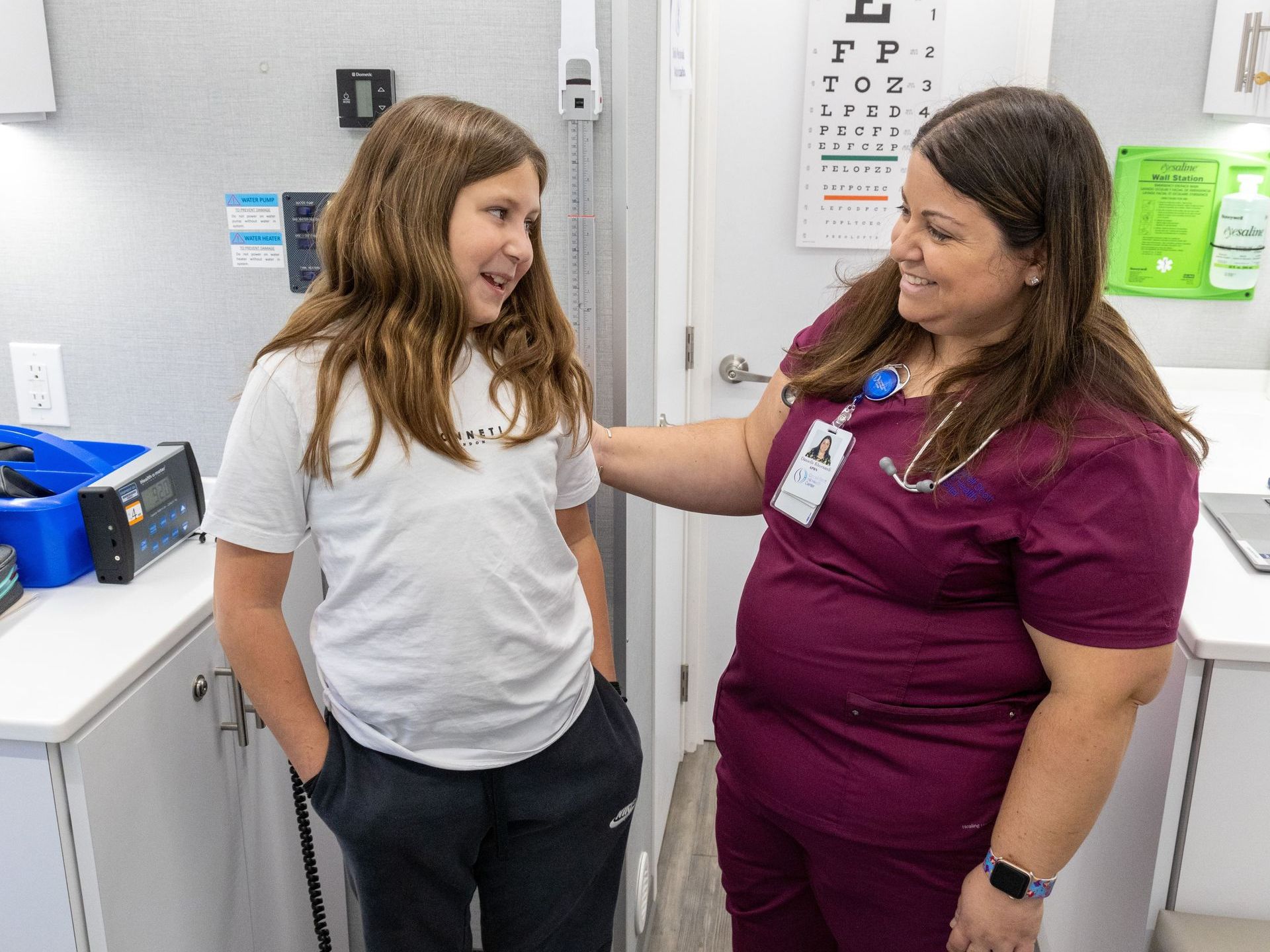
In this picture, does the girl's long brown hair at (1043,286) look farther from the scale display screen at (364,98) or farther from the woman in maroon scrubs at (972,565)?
the scale display screen at (364,98)

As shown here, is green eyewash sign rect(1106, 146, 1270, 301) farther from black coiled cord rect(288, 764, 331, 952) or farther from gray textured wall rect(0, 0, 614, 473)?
black coiled cord rect(288, 764, 331, 952)

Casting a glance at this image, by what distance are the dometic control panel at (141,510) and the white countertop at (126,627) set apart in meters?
0.03

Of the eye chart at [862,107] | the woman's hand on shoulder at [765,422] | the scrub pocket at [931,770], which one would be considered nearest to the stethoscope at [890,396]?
the woman's hand on shoulder at [765,422]

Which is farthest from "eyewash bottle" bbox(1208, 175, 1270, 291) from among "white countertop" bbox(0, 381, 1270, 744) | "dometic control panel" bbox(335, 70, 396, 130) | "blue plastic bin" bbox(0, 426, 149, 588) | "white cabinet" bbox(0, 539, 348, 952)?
"blue plastic bin" bbox(0, 426, 149, 588)

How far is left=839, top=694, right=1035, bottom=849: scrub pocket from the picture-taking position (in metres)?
1.23

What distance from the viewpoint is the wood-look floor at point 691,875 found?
7.24 ft

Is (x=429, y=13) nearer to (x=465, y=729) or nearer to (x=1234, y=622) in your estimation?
(x=465, y=729)

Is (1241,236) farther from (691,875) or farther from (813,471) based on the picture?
(691,875)

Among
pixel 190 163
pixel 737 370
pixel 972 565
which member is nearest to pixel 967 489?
pixel 972 565

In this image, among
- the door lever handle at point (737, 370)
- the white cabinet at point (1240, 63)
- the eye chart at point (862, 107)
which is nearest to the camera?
the white cabinet at point (1240, 63)

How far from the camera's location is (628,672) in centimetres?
178

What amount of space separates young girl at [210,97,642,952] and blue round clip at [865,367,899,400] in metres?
0.35

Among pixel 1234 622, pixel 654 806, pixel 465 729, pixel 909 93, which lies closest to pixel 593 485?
pixel 465 729

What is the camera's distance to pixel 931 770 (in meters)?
1.24
